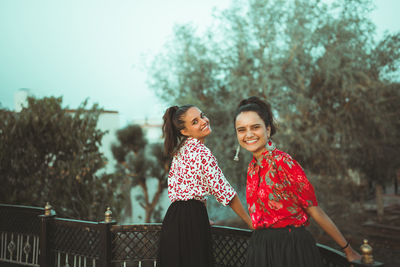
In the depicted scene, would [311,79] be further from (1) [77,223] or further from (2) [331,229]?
(2) [331,229]

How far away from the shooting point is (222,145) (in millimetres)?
9484

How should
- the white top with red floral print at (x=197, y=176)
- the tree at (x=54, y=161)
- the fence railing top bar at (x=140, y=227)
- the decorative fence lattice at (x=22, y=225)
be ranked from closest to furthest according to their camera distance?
the white top with red floral print at (x=197, y=176) → the fence railing top bar at (x=140, y=227) → the decorative fence lattice at (x=22, y=225) → the tree at (x=54, y=161)

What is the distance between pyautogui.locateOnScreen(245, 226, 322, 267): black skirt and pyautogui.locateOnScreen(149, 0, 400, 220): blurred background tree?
728cm

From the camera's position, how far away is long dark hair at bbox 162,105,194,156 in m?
2.21

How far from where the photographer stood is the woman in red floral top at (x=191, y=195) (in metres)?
2.02

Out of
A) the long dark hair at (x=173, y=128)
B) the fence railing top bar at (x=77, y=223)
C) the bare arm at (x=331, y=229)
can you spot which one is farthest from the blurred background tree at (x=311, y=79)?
the bare arm at (x=331, y=229)

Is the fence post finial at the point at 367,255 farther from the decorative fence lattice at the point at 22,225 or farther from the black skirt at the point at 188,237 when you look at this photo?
the decorative fence lattice at the point at 22,225

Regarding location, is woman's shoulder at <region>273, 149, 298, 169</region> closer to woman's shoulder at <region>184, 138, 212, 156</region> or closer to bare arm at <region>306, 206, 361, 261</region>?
bare arm at <region>306, 206, 361, 261</region>

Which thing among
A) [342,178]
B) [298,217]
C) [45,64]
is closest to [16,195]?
[298,217]

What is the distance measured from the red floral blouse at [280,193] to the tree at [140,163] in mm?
10357

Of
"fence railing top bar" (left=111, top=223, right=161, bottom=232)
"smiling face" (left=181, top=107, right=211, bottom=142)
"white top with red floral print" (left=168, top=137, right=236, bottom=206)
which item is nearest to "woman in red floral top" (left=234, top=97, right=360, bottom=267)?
"white top with red floral print" (left=168, top=137, right=236, bottom=206)

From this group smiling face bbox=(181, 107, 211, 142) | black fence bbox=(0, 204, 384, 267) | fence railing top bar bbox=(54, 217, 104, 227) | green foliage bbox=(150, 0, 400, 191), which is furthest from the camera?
green foliage bbox=(150, 0, 400, 191)

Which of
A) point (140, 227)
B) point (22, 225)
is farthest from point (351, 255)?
point (22, 225)

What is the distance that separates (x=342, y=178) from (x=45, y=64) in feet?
47.6
